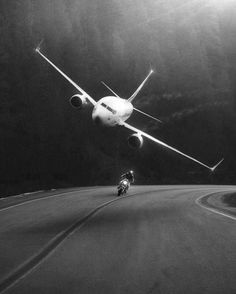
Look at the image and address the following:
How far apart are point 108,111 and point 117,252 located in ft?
75.6

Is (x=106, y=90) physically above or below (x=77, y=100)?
above

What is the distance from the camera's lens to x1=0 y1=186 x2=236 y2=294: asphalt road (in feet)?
23.1

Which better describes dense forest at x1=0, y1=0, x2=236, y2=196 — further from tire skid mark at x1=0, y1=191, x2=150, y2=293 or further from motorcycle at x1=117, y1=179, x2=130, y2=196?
tire skid mark at x1=0, y1=191, x2=150, y2=293

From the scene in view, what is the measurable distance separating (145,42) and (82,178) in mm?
31523

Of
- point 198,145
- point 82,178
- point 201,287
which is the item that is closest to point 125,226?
point 201,287

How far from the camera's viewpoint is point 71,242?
10.9 meters

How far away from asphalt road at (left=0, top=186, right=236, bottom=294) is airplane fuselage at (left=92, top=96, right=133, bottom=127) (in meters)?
14.7

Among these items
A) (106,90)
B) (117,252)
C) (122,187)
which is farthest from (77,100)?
(106,90)

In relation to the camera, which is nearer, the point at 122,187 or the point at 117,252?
the point at 117,252

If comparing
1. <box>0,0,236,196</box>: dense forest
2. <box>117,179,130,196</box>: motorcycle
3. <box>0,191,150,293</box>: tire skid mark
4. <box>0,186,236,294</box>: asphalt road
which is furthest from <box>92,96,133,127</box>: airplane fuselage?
<box>0,191,150,293</box>: tire skid mark

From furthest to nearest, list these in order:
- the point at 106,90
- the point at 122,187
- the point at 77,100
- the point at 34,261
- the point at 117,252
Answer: the point at 106,90 < the point at 77,100 < the point at 122,187 < the point at 117,252 < the point at 34,261

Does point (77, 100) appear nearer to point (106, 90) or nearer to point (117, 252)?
point (117, 252)

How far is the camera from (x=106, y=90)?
A: 62875mm

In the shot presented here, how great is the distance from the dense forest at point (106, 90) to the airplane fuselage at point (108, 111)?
29.4 feet
